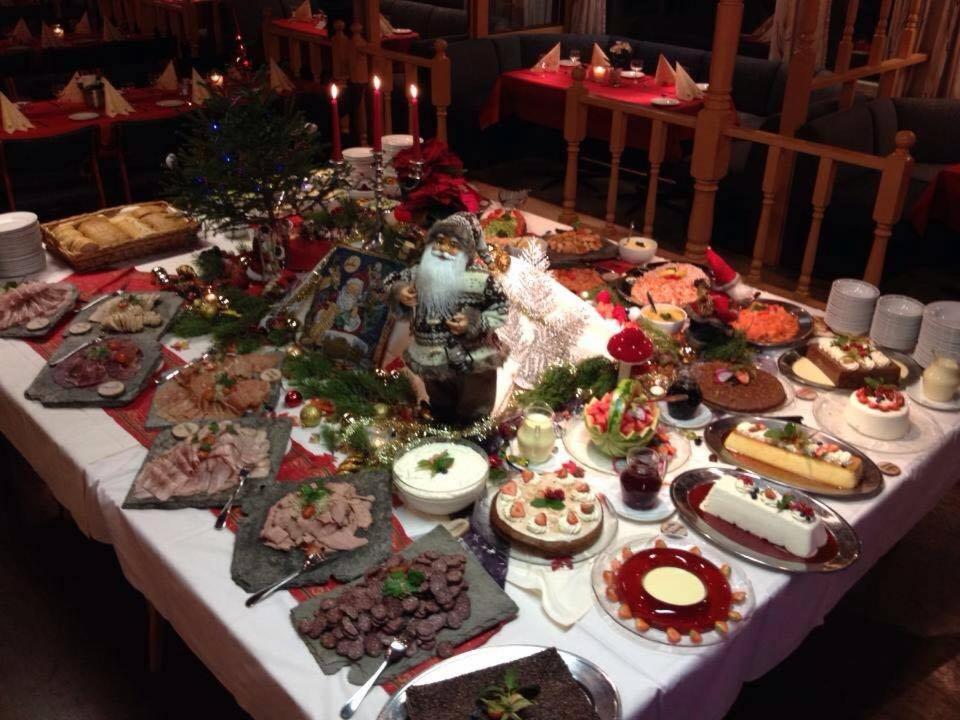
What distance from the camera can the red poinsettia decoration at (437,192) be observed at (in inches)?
94.8

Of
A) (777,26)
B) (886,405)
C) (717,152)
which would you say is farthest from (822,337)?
(777,26)

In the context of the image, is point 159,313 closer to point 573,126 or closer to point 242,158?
point 242,158

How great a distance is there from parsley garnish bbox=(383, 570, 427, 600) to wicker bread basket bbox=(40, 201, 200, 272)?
5.63 ft

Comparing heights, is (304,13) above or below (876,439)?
above

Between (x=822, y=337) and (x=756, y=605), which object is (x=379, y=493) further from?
(x=822, y=337)

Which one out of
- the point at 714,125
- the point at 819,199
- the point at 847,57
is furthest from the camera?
the point at 847,57

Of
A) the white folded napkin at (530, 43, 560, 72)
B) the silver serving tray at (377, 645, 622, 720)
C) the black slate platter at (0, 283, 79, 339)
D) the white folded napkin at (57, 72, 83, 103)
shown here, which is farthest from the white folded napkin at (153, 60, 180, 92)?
the silver serving tray at (377, 645, 622, 720)

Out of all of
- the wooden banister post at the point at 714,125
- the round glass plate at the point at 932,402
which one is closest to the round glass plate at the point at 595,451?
the round glass plate at the point at 932,402

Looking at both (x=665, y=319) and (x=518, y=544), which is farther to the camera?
(x=665, y=319)

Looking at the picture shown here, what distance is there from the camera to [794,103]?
4578 mm

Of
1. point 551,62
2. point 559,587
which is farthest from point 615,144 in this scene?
point 551,62

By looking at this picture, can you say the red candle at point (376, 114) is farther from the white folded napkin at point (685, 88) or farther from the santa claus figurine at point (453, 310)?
the white folded napkin at point (685, 88)

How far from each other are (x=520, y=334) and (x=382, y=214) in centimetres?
66

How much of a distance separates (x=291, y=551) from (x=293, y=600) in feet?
0.39
